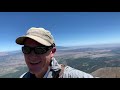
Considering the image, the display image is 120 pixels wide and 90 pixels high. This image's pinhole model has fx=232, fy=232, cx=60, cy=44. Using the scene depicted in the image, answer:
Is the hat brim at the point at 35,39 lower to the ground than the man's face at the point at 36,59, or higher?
higher

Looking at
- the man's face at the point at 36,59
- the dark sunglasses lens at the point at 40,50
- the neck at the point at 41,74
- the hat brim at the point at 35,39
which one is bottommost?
the neck at the point at 41,74

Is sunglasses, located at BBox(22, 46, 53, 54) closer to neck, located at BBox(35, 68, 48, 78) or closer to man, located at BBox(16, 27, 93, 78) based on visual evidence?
man, located at BBox(16, 27, 93, 78)

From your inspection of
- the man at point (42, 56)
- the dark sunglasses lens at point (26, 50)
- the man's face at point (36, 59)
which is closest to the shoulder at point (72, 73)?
the man at point (42, 56)

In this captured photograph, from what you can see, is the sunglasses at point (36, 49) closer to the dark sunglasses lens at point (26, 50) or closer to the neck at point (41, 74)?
the dark sunglasses lens at point (26, 50)

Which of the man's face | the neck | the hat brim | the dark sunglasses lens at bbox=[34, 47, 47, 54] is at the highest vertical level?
the hat brim

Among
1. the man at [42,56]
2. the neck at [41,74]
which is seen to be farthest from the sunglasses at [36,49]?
the neck at [41,74]

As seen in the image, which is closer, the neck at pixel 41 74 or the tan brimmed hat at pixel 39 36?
the tan brimmed hat at pixel 39 36

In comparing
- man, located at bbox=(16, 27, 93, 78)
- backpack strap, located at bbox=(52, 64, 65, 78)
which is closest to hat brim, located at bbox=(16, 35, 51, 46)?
man, located at bbox=(16, 27, 93, 78)

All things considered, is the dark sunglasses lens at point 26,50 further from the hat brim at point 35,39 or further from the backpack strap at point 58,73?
the backpack strap at point 58,73
